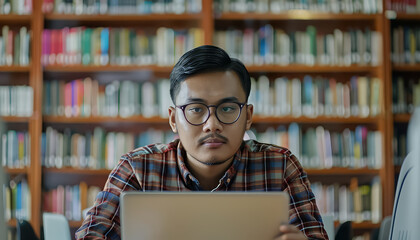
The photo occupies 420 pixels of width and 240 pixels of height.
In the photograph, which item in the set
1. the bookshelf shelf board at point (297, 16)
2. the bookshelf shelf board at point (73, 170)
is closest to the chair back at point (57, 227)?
the bookshelf shelf board at point (73, 170)

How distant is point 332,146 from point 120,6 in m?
1.69

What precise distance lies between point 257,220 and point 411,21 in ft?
11.0

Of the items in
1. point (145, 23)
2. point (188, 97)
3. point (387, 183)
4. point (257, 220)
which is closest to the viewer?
point (257, 220)

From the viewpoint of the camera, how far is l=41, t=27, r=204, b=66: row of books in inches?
151

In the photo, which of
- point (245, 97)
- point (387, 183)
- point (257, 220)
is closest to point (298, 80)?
point (387, 183)

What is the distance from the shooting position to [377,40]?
3869mm

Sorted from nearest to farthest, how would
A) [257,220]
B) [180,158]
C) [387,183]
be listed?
[257,220]
[180,158]
[387,183]

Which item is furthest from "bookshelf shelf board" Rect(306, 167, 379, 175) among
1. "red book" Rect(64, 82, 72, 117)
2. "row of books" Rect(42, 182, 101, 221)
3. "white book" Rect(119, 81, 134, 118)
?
"red book" Rect(64, 82, 72, 117)

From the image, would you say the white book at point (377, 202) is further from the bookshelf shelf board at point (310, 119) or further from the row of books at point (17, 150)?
the row of books at point (17, 150)

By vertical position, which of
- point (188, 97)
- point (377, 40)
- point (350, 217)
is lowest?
point (350, 217)

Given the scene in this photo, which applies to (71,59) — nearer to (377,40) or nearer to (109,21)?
(109,21)

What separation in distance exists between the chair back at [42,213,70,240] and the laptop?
2.31 ft

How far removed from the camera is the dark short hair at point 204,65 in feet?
5.25

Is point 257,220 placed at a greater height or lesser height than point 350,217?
greater
